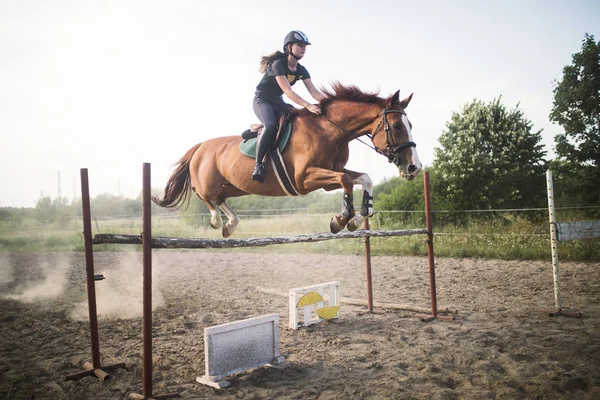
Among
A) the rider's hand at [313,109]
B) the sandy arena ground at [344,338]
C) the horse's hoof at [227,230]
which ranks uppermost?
the rider's hand at [313,109]

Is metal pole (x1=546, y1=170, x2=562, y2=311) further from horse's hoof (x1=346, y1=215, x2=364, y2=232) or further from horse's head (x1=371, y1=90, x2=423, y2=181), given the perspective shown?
horse's hoof (x1=346, y1=215, x2=364, y2=232)

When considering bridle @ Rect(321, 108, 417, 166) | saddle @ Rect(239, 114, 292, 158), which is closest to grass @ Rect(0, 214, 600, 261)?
saddle @ Rect(239, 114, 292, 158)

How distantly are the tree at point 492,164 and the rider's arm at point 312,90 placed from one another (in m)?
11.9

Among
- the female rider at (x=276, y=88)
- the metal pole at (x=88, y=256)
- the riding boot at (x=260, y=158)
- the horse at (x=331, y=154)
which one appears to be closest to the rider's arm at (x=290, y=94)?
the female rider at (x=276, y=88)

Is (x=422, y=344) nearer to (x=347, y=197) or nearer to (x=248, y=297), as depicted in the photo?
(x=347, y=197)

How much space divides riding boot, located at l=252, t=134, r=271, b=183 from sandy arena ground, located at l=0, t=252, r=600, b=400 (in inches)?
69.9

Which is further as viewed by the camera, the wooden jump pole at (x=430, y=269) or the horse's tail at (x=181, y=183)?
the wooden jump pole at (x=430, y=269)

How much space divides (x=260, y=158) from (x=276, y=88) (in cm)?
72

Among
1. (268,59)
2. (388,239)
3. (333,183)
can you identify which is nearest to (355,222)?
(333,183)

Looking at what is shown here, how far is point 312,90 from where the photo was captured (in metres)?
3.76

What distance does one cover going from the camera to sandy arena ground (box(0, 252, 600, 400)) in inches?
137

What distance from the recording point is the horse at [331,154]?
3.30 meters

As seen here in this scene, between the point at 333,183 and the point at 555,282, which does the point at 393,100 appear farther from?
the point at 555,282

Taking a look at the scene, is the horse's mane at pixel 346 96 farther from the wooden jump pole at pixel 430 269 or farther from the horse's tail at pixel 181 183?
the wooden jump pole at pixel 430 269
